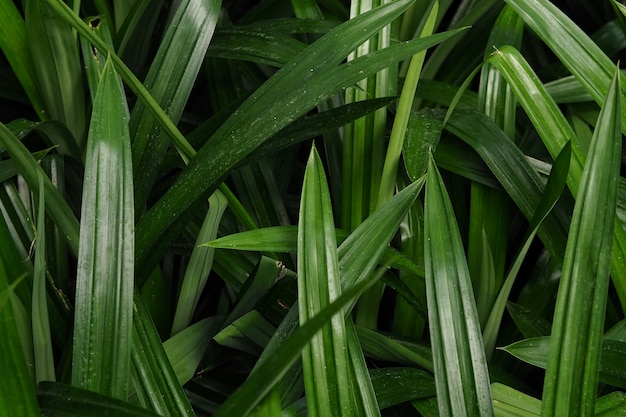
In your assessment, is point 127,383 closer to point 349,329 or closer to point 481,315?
point 349,329

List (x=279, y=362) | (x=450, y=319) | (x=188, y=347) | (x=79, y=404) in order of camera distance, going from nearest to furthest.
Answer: (x=279, y=362) → (x=79, y=404) → (x=450, y=319) → (x=188, y=347)

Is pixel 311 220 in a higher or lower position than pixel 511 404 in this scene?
higher

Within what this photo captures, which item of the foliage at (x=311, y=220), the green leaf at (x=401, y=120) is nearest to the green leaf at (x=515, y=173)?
the foliage at (x=311, y=220)

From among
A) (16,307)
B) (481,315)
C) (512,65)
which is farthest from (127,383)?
(512,65)

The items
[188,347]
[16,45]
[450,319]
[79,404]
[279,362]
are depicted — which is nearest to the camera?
[279,362]

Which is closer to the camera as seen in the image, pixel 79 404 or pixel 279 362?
pixel 279 362

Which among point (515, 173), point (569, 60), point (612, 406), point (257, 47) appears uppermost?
point (257, 47)

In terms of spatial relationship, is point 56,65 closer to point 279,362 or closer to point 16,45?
point 16,45

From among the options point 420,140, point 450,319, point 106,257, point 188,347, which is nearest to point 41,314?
point 106,257
